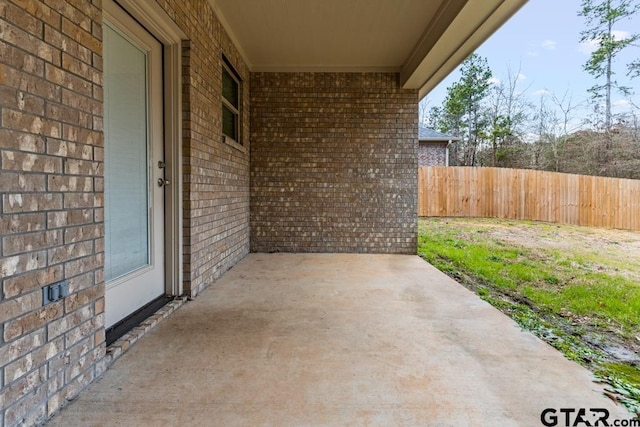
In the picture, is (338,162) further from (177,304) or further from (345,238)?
(177,304)

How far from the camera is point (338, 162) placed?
5.81 metres

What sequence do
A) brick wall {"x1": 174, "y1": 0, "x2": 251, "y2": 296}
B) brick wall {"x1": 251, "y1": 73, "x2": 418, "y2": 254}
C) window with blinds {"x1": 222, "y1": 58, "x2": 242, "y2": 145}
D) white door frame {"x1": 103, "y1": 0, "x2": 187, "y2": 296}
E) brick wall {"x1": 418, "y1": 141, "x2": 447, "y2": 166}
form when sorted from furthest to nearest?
brick wall {"x1": 418, "y1": 141, "x2": 447, "y2": 166} → brick wall {"x1": 251, "y1": 73, "x2": 418, "y2": 254} → window with blinds {"x1": 222, "y1": 58, "x2": 242, "y2": 145} → brick wall {"x1": 174, "y1": 0, "x2": 251, "y2": 296} → white door frame {"x1": 103, "y1": 0, "x2": 187, "y2": 296}

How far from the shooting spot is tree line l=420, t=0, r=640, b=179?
7133 mm

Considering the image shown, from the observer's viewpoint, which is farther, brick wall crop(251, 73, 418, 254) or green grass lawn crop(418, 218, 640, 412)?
brick wall crop(251, 73, 418, 254)

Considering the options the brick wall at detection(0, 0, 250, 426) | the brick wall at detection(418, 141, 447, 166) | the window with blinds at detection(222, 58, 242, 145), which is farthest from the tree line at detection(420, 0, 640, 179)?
the brick wall at detection(0, 0, 250, 426)

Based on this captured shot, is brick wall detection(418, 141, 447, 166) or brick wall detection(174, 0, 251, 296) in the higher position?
brick wall detection(418, 141, 447, 166)

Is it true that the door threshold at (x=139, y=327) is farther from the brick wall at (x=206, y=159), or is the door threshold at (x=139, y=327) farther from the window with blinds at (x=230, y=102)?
the window with blinds at (x=230, y=102)

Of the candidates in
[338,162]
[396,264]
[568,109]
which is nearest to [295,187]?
[338,162]

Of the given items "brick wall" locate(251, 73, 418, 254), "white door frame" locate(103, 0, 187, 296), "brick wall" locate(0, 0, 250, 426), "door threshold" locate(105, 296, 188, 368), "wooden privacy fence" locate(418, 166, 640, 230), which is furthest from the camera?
"wooden privacy fence" locate(418, 166, 640, 230)

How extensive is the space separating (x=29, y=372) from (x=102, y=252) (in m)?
0.64

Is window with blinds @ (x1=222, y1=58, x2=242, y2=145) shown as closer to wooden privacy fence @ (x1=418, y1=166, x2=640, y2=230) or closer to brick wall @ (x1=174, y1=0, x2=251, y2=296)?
brick wall @ (x1=174, y1=0, x2=251, y2=296)

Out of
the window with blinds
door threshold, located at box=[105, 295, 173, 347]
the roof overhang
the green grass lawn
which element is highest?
the roof overhang

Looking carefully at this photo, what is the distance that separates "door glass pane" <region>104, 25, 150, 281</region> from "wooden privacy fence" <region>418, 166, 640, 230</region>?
8.32 metres

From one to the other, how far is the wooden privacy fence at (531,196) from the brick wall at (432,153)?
422cm
